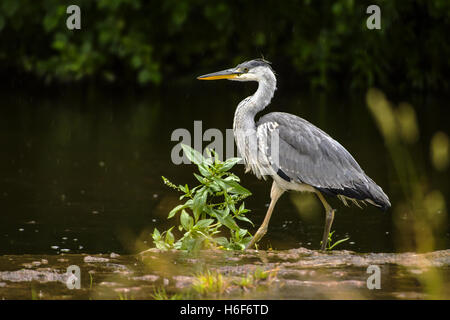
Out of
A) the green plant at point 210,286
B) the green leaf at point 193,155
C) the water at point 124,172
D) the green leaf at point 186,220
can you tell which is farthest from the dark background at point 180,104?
the green plant at point 210,286

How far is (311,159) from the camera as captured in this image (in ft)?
25.7

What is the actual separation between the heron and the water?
3.05ft

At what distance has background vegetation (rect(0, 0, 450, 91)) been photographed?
2134 centimetres

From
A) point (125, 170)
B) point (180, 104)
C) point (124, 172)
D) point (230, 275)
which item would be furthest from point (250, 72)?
point (180, 104)

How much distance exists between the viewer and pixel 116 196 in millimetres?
10875

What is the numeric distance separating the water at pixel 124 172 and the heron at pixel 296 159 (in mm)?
930

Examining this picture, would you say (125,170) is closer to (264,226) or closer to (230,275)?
(264,226)

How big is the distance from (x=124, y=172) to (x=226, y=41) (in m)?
11.4

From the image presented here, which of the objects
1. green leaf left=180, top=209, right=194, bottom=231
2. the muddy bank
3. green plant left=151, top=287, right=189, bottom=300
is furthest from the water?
green plant left=151, top=287, right=189, bottom=300

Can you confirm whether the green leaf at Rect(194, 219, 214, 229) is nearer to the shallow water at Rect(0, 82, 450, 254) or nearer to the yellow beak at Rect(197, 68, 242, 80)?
the shallow water at Rect(0, 82, 450, 254)

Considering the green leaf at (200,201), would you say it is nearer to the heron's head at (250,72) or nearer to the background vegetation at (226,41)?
the heron's head at (250,72)

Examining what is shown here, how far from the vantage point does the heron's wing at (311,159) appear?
7.72 m

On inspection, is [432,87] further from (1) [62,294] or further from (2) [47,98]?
(1) [62,294]

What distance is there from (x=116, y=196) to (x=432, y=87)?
43.5 feet
